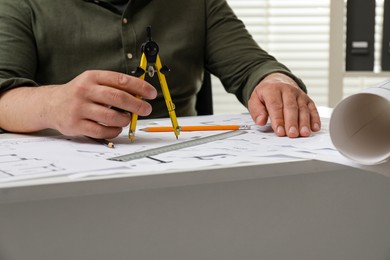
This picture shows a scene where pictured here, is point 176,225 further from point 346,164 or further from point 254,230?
point 346,164

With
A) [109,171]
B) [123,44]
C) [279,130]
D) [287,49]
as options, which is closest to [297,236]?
[279,130]

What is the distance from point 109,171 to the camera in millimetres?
548

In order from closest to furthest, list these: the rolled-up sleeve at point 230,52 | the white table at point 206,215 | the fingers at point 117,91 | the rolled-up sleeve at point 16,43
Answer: the white table at point 206,215, the fingers at point 117,91, the rolled-up sleeve at point 16,43, the rolled-up sleeve at point 230,52

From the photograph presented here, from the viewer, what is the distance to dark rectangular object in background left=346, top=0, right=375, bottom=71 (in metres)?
1.70

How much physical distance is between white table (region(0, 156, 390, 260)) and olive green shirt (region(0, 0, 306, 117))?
40 cm

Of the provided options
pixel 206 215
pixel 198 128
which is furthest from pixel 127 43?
pixel 206 215

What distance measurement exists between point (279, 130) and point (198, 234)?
230mm

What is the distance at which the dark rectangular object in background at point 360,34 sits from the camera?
1700mm

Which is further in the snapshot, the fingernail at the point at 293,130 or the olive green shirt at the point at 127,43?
the olive green shirt at the point at 127,43

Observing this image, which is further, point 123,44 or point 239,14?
point 239,14

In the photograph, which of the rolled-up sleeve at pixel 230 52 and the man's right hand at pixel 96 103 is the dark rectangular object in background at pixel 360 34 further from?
the man's right hand at pixel 96 103

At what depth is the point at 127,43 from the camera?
119cm

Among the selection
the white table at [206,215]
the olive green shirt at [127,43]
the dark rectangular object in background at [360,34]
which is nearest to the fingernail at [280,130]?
the white table at [206,215]

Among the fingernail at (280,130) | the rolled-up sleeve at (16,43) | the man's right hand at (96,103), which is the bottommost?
the fingernail at (280,130)
